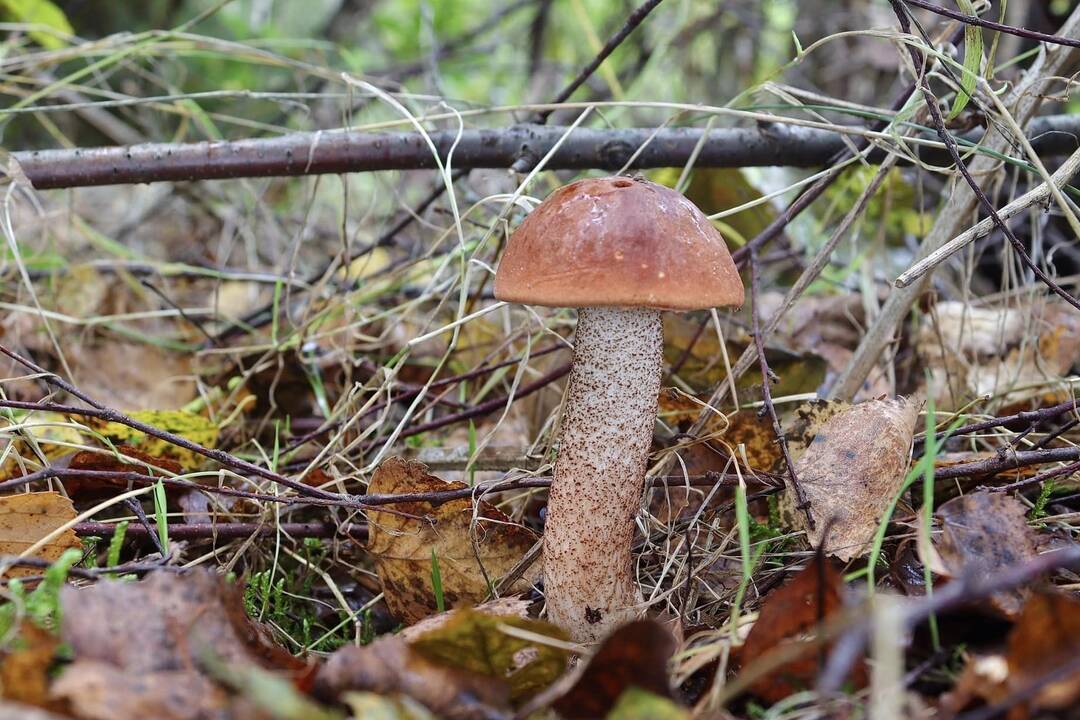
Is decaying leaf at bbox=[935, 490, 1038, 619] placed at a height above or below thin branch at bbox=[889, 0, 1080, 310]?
below

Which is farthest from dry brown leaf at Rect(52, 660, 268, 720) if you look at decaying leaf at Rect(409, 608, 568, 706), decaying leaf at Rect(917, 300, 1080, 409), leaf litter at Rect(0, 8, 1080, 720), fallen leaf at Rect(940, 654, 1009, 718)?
decaying leaf at Rect(917, 300, 1080, 409)

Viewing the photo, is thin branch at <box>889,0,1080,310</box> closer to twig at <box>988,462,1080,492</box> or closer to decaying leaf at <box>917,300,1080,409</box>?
twig at <box>988,462,1080,492</box>

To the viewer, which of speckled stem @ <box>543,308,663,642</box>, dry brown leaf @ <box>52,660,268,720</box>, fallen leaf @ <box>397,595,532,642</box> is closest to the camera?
dry brown leaf @ <box>52,660,268,720</box>

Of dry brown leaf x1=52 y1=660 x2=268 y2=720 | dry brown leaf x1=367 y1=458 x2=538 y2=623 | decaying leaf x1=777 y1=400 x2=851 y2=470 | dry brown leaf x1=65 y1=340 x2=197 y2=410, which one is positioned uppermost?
dry brown leaf x1=52 y1=660 x2=268 y2=720

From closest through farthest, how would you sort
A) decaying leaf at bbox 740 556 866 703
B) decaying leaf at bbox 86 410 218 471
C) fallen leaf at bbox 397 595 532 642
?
decaying leaf at bbox 740 556 866 703 < fallen leaf at bbox 397 595 532 642 < decaying leaf at bbox 86 410 218 471

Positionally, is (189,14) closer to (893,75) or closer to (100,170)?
(100,170)

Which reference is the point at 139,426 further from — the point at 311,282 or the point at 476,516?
the point at 311,282
